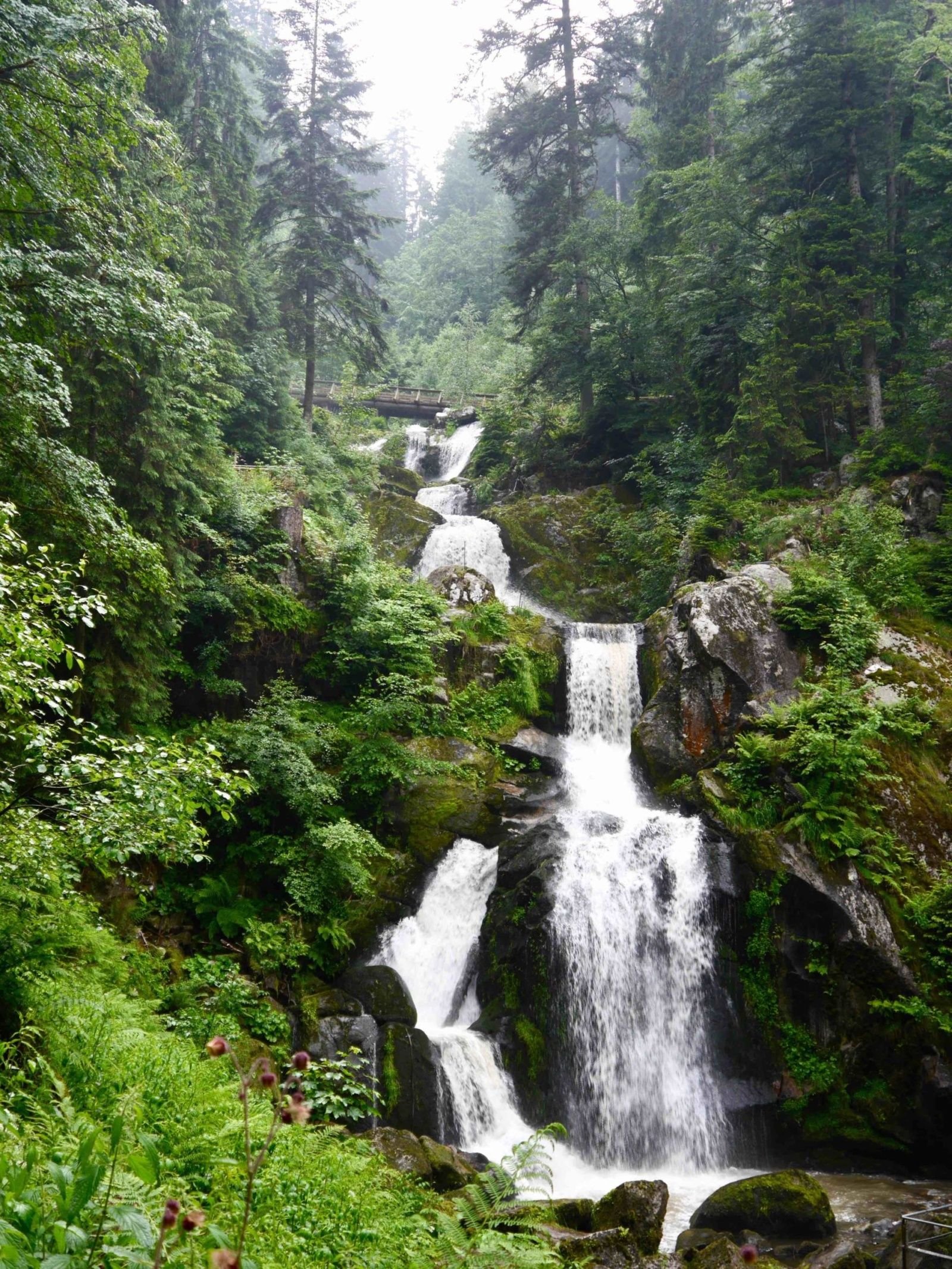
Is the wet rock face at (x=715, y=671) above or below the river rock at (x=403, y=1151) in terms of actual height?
above

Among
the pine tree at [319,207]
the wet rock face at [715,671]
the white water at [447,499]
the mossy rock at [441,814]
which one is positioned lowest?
the mossy rock at [441,814]

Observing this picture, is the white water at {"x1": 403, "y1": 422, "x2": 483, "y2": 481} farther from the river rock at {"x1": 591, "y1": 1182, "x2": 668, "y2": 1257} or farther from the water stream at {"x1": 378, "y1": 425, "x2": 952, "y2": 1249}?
the river rock at {"x1": 591, "y1": 1182, "x2": 668, "y2": 1257}

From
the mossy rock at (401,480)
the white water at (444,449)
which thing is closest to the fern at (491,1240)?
the mossy rock at (401,480)

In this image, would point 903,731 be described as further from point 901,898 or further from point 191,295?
point 191,295

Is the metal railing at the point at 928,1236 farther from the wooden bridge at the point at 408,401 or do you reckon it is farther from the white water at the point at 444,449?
the wooden bridge at the point at 408,401

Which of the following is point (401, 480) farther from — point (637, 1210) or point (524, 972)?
point (637, 1210)

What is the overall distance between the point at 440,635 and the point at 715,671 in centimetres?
526

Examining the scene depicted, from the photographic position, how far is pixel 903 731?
11547mm

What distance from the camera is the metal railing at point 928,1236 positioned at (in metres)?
6.12

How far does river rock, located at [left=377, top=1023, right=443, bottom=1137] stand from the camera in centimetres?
941

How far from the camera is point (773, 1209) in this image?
7.86 meters

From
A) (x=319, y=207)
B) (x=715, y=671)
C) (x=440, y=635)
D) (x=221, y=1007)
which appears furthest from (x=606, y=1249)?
(x=319, y=207)

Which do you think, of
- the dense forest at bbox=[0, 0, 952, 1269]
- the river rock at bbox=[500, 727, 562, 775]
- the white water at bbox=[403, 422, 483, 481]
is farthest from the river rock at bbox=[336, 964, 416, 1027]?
the white water at bbox=[403, 422, 483, 481]

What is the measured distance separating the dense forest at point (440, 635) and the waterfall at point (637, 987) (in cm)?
8
